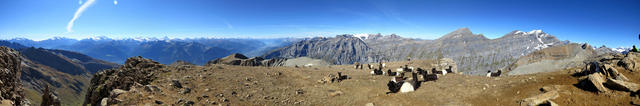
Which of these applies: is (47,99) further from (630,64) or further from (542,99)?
(630,64)

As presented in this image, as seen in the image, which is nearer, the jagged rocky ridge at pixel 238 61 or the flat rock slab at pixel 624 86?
the flat rock slab at pixel 624 86

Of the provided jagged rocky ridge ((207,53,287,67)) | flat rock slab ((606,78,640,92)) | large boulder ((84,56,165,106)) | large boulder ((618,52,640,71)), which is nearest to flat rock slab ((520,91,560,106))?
flat rock slab ((606,78,640,92))

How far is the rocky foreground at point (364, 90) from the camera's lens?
789 centimetres

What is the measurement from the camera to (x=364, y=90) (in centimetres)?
1355

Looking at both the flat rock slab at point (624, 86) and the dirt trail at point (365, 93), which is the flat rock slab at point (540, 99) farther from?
the flat rock slab at point (624, 86)

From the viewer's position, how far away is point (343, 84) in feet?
50.8

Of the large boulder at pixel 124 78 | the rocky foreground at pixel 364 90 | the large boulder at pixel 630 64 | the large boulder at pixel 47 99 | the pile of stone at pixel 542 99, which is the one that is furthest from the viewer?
the large boulder at pixel 124 78

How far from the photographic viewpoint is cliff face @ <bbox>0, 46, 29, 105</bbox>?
357 inches

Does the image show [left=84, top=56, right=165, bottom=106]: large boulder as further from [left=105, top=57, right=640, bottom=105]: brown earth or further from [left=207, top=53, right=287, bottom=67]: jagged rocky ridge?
[left=207, top=53, right=287, bottom=67]: jagged rocky ridge

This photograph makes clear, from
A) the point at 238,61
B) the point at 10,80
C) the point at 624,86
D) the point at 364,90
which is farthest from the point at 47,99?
the point at 238,61

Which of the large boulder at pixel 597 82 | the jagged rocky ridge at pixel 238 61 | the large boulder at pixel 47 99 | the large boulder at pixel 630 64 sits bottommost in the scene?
the jagged rocky ridge at pixel 238 61

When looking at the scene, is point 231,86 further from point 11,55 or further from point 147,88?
point 11,55

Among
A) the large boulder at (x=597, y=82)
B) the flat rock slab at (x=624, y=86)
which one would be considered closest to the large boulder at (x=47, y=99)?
the large boulder at (x=597, y=82)

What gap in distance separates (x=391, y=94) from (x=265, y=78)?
9.20 m
